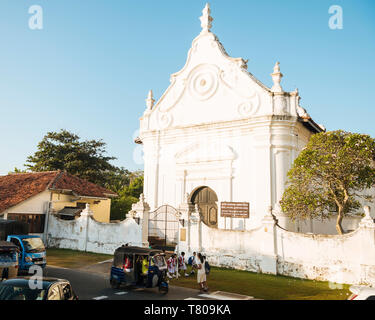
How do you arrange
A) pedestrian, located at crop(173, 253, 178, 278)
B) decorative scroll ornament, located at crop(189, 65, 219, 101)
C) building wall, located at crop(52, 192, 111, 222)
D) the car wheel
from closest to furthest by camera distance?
1. the car wheel
2. pedestrian, located at crop(173, 253, 178, 278)
3. decorative scroll ornament, located at crop(189, 65, 219, 101)
4. building wall, located at crop(52, 192, 111, 222)

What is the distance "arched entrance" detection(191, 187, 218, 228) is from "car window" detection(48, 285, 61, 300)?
14.4 meters

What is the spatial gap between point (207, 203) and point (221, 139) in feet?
13.9

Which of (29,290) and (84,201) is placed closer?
(29,290)

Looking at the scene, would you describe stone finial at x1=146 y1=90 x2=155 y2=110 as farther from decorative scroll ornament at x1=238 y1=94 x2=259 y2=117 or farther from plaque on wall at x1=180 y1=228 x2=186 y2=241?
plaque on wall at x1=180 y1=228 x2=186 y2=241

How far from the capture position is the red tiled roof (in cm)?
2177

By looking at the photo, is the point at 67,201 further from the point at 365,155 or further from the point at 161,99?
→ the point at 365,155

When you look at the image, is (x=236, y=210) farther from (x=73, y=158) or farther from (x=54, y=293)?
(x=73, y=158)

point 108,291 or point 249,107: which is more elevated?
point 249,107

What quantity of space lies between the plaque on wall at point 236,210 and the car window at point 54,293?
11965 millimetres

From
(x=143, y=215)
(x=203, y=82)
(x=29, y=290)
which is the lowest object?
(x=29, y=290)

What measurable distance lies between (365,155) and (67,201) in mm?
19811

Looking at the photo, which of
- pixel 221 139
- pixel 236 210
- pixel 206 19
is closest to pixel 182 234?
pixel 236 210

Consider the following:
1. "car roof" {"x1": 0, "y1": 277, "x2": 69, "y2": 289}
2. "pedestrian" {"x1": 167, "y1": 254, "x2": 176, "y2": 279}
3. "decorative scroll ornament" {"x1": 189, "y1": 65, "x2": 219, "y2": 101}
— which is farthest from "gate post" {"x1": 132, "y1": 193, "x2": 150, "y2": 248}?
"car roof" {"x1": 0, "y1": 277, "x2": 69, "y2": 289}

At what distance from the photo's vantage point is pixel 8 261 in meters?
10.7
